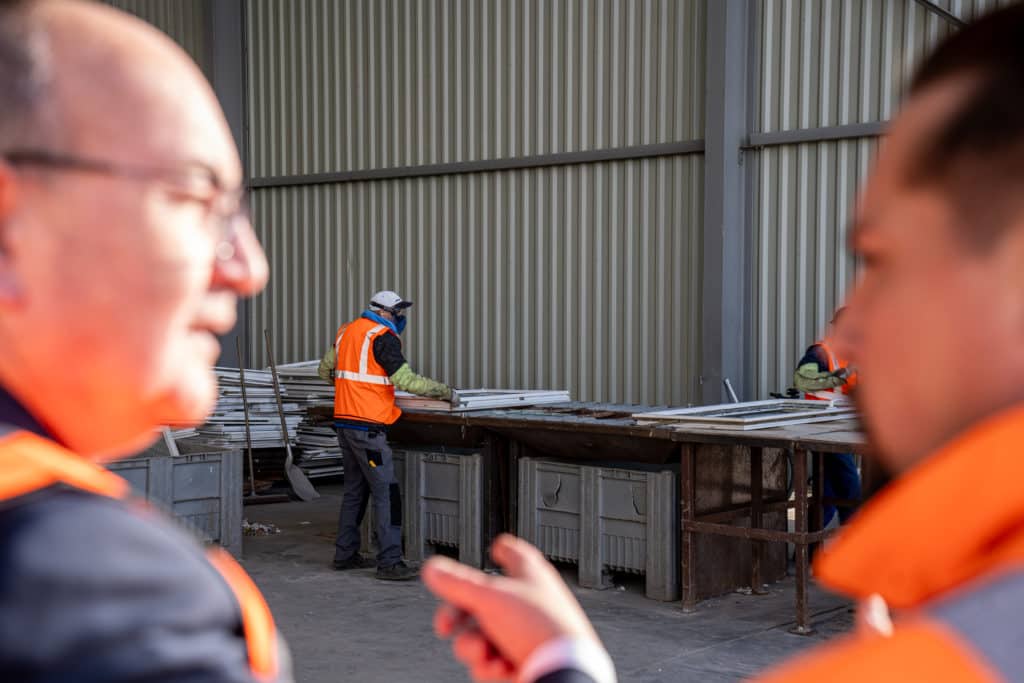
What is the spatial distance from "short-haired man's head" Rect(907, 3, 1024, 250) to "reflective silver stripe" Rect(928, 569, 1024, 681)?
0.22 metres

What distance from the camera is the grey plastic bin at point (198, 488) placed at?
25.1 feet

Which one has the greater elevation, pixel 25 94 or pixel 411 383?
pixel 25 94

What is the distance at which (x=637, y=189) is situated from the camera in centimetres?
1031

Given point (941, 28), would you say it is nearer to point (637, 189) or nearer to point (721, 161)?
point (721, 161)

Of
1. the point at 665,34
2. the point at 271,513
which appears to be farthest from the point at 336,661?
the point at 665,34

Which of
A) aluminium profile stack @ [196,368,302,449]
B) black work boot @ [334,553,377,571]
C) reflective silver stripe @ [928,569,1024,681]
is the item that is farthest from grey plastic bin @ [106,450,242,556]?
reflective silver stripe @ [928,569,1024,681]

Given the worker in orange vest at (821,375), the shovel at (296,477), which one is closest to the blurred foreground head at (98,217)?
the worker in orange vest at (821,375)

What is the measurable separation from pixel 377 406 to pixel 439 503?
3.05 feet

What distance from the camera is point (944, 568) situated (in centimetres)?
68

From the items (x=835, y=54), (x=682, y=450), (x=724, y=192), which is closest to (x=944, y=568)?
(x=682, y=450)

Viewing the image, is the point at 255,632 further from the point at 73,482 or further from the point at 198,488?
the point at 198,488

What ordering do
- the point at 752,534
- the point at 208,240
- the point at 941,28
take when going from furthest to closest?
the point at 941,28, the point at 752,534, the point at 208,240

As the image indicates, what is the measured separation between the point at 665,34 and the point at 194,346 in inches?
382

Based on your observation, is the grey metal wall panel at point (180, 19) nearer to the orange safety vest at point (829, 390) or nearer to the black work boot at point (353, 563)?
the black work boot at point (353, 563)
